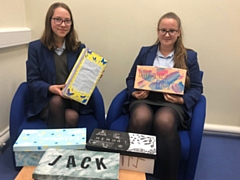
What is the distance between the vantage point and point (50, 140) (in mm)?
1130

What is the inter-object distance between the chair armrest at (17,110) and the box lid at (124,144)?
24.4 inches

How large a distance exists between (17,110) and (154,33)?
1.24 meters

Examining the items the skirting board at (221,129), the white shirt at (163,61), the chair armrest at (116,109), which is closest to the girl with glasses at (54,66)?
the chair armrest at (116,109)

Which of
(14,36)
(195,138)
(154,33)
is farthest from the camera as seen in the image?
(154,33)

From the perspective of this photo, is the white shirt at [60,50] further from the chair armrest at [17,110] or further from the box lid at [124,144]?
the box lid at [124,144]

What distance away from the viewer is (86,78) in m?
1.55

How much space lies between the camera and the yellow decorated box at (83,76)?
152cm

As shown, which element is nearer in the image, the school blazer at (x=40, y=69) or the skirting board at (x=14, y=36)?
the school blazer at (x=40, y=69)

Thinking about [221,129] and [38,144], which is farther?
[221,129]

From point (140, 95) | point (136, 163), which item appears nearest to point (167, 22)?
point (140, 95)

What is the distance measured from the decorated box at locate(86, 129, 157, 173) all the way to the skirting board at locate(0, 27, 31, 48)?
43.9 inches

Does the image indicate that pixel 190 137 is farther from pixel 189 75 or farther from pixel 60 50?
pixel 60 50

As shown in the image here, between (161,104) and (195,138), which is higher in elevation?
(161,104)

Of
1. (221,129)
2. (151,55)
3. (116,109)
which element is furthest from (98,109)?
(221,129)
